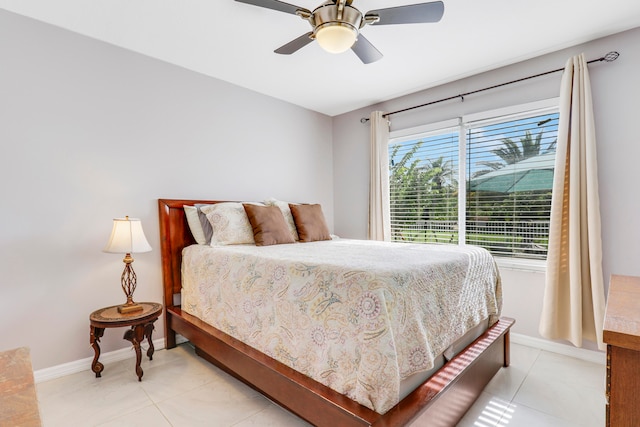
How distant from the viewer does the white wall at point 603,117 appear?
7.68 ft

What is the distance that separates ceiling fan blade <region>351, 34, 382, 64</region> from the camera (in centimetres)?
200

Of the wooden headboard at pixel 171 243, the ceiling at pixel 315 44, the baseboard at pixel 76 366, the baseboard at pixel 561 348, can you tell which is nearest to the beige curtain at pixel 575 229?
the baseboard at pixel 561 348

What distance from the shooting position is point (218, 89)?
10.5 feet

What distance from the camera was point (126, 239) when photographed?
7.32 ft

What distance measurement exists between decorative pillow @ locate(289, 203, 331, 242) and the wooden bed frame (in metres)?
1.17

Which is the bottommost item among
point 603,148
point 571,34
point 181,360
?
point 181,360

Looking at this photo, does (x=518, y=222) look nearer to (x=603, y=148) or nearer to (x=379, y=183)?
(x=603, y=148)

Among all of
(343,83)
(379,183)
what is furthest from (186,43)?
(379,183)

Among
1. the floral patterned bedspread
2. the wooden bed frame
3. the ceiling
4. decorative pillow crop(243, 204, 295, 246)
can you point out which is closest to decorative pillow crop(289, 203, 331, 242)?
decorative pillow crop(243, 204, 295, 246)

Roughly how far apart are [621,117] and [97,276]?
13.7 ft

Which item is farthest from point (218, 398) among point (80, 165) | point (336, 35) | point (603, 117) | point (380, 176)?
point (603, 117)

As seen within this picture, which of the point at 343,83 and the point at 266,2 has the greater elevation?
the point at 343,83

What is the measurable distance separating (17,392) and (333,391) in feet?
3.54

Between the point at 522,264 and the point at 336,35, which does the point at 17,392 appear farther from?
the point at 522,264
